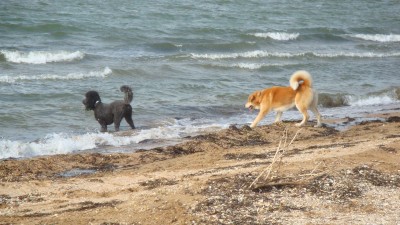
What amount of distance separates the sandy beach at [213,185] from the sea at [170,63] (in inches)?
59.9

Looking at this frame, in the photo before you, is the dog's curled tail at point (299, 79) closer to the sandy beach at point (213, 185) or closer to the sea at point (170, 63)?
the sandy beach at point (213, 185)

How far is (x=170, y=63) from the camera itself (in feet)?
72.1

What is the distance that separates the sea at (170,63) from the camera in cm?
1410

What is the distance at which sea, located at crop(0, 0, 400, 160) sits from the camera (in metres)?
14.1

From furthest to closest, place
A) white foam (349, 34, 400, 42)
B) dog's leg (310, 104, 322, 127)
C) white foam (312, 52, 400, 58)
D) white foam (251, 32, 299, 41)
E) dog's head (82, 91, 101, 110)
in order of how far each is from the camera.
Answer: white foam (349, 34, 400, 42)
white foam (251, 32, 299, 41)
white foam (312, 52, 400, 58)
dog's head (82, 91, 101, 110)
dog's leg (310, 104, 322, 127)

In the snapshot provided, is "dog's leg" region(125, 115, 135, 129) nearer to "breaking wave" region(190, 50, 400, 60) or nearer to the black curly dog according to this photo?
the black curly dog

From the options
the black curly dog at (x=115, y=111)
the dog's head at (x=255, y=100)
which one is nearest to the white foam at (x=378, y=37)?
the dog's head at (x=255, y=100)

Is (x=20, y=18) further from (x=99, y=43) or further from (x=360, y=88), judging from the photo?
(x=360, y=88)

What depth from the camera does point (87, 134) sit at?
12.8 metres

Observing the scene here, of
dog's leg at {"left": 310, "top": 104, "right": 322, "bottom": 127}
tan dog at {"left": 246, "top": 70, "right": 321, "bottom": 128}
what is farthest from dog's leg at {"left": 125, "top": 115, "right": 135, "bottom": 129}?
dog's leg at {"left": 310, "top": 104, "right": 322, "bottom": 127}

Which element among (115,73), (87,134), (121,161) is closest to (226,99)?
(115,73)

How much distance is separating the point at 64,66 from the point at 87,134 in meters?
8.24

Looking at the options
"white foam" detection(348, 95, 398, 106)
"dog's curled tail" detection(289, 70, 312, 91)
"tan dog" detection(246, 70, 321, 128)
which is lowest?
"white foam" detection(348, 95, 398, 106)

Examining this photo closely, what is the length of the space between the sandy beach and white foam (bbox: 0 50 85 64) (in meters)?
10.5
